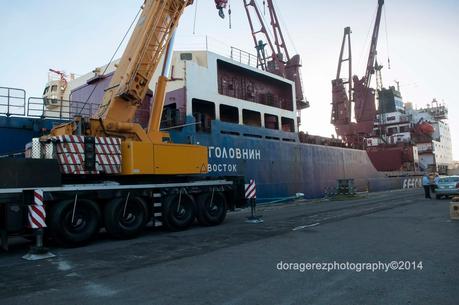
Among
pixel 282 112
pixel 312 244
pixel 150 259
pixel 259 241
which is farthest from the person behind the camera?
pixel 282 112

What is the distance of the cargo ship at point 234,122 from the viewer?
16.1 meters

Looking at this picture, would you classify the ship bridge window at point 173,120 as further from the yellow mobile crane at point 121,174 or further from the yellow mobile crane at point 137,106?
the yellow mobile crane at point 137,106

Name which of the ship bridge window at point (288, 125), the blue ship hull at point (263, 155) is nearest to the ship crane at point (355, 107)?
the blue ship hull at point (263, 155)

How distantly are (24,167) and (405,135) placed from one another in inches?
1871

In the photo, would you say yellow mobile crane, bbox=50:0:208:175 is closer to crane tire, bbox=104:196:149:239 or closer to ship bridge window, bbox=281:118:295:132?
crane tire, bbox=104:196:149:239

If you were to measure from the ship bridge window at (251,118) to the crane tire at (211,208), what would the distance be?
11155 mm

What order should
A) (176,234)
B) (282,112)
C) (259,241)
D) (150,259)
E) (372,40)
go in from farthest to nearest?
(372,40) < (282,112) < (176,234) < (259,241) < (150,259)

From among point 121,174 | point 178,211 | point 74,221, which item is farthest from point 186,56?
point 74,221

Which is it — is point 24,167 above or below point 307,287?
above

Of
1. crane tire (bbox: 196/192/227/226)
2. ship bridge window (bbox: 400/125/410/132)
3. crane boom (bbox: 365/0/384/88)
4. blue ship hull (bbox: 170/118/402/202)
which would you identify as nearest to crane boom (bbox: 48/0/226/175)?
crane tire (bbox: 196/192/227/226)

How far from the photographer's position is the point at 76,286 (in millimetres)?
5438

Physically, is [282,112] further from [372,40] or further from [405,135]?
[405,135]

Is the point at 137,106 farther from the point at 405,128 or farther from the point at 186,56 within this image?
the point at 405,128

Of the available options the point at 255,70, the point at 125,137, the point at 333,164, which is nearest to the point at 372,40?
the point at 333,164
